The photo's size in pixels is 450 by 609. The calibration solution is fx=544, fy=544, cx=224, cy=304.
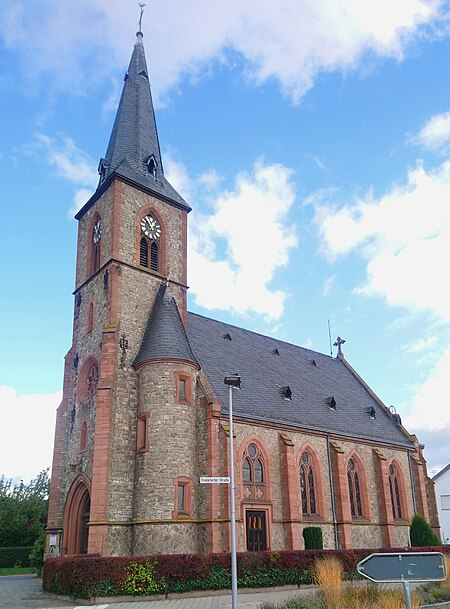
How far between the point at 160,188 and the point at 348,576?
2237 cm

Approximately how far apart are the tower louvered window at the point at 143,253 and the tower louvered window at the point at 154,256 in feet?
1.15

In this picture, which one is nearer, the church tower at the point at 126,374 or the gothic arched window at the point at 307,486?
the church tower at the point at 126,374

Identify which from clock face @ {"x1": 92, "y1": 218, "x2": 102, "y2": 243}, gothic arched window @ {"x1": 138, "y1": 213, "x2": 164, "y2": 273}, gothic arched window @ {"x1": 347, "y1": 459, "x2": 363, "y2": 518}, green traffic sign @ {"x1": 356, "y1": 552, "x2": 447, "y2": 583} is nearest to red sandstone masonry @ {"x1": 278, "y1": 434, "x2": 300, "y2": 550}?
gothic arched window @ {"x1": 347, "y1": 459, "x2": 363, "y2": 518}

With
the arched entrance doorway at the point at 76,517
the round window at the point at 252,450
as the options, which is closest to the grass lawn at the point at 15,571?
the arched entrance doorway at the point at 76,517

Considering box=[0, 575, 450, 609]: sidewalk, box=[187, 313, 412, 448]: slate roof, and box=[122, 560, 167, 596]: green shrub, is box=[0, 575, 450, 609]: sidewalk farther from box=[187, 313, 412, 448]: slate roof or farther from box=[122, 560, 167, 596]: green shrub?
box=[187, 313, 412, 448]: slate roof

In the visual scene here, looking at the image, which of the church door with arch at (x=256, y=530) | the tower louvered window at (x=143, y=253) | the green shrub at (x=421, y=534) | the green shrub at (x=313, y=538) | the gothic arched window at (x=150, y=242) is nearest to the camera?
the church door with arch at (x=256, y=530)

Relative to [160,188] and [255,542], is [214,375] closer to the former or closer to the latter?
[255,542]

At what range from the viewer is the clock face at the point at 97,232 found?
30.6 meters

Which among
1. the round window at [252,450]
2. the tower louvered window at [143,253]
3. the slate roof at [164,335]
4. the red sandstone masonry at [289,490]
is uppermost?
the tower louvered window at [143,253]

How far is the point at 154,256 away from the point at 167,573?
16788 millimetres

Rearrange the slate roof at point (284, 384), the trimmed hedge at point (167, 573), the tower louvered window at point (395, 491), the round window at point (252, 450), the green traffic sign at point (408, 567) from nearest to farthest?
the green traffic sign at point (408, 567) → the trimmed hedge at point (167, 573) → the round window at point (252, 450) → the slate roof at point (284, 384) → the tower louvered window at point (395, 491)

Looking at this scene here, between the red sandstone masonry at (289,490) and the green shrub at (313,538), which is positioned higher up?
the red sandstone masonry at (289,490)

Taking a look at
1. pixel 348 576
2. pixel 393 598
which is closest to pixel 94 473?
pixel 348 576

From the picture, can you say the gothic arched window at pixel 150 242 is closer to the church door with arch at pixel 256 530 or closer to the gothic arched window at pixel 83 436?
the gothic arched window at pixel 83 436
